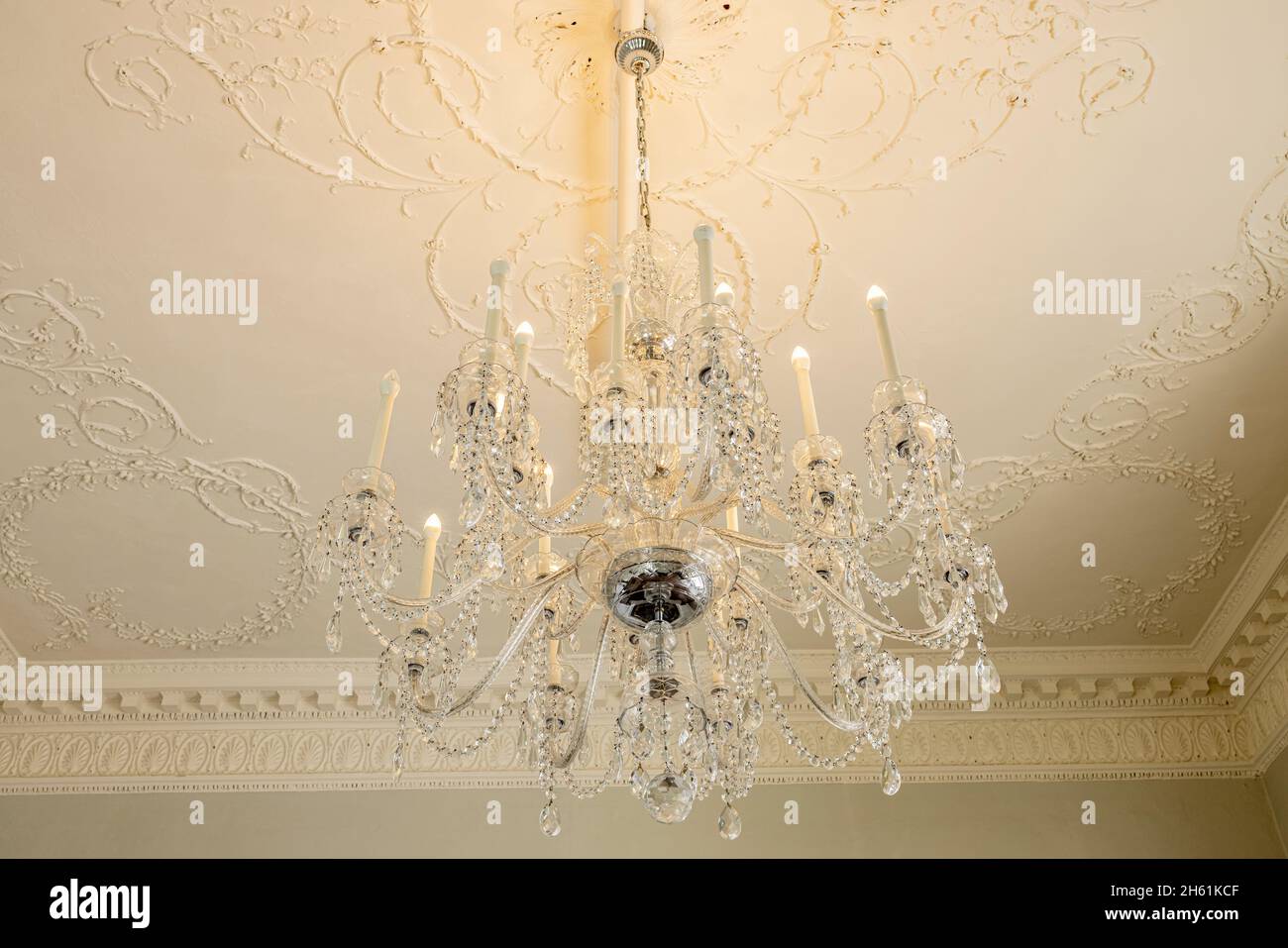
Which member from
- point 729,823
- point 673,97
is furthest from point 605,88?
point 729,823

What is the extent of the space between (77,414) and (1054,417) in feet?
11.3

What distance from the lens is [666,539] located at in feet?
7.11

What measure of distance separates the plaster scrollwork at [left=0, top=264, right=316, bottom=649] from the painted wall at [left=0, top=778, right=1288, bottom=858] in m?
0.78

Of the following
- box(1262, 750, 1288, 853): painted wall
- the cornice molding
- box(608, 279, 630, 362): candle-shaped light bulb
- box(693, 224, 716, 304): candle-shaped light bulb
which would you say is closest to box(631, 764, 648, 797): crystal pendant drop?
box(608, 279, 630, 362): candle-shaped light bulb

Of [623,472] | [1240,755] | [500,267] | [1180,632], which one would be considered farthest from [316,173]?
[1240,755]

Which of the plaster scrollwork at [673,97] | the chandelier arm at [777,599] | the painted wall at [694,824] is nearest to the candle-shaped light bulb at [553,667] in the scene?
the chandelier arm at [777,599]

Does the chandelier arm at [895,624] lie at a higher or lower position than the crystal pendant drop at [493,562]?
lower

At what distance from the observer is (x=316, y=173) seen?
10.4 feet

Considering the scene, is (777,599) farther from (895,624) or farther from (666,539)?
(666,539)

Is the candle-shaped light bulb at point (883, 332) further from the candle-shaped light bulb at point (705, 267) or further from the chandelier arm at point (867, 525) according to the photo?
the candle-shaped light bulb at point (705, 267)

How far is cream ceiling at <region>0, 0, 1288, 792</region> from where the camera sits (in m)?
2.92

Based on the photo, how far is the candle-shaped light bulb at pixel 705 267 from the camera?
84.0 inches

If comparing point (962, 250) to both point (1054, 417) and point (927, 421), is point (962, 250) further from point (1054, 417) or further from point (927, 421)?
point (927, 421)

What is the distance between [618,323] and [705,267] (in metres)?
0.21
